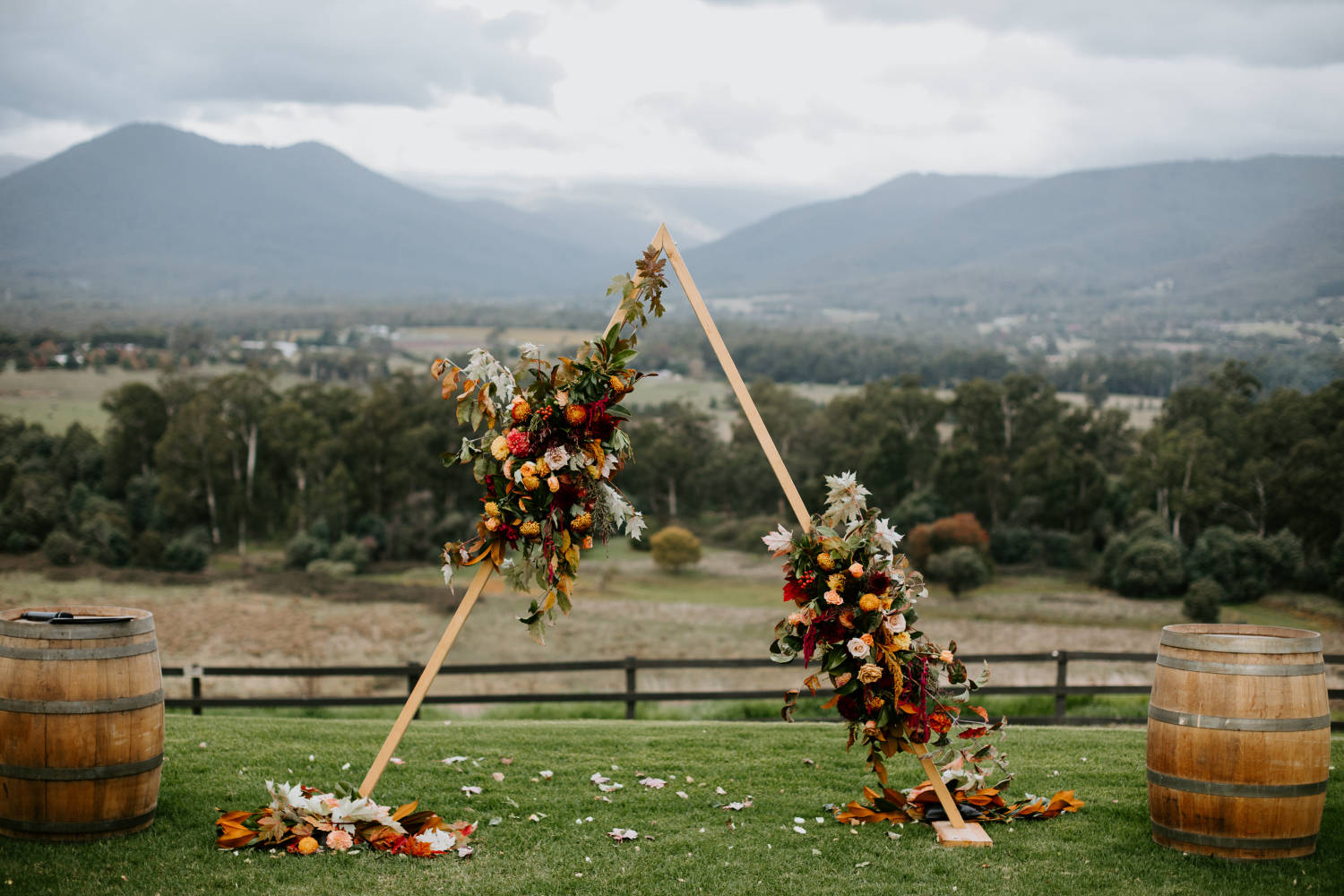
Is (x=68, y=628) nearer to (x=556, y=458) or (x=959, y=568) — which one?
(x=556, y=458)

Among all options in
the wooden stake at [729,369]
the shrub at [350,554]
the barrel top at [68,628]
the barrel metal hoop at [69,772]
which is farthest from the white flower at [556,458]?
the shrub at [350,554]

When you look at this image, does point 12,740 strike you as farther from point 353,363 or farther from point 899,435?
point 353,363

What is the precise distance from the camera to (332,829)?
221 inches

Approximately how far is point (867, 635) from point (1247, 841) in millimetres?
2224

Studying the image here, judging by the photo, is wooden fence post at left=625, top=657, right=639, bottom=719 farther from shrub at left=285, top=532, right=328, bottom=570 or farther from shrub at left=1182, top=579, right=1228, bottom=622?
shrub at left=285, top=532, right=328, bottom=570

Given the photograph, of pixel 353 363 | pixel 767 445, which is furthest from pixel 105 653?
pixel 353 363

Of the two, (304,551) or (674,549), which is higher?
(674,549)

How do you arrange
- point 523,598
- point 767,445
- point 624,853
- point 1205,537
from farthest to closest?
point 523,598 → point 1205,537 → point 767,445 → point 624,853

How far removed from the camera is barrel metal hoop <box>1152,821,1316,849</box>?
5.26 metres

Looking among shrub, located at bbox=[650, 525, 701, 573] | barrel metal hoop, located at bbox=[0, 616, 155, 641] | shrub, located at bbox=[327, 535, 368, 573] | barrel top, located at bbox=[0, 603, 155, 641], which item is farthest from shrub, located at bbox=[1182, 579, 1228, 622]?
barrel metal hoop, located at bbox=[0, 616, 155, 641]

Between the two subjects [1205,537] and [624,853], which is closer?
[624,853]

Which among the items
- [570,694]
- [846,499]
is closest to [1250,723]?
[846,499]

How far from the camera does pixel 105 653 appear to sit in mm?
5203

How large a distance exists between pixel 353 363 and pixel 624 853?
82999 millimetres
